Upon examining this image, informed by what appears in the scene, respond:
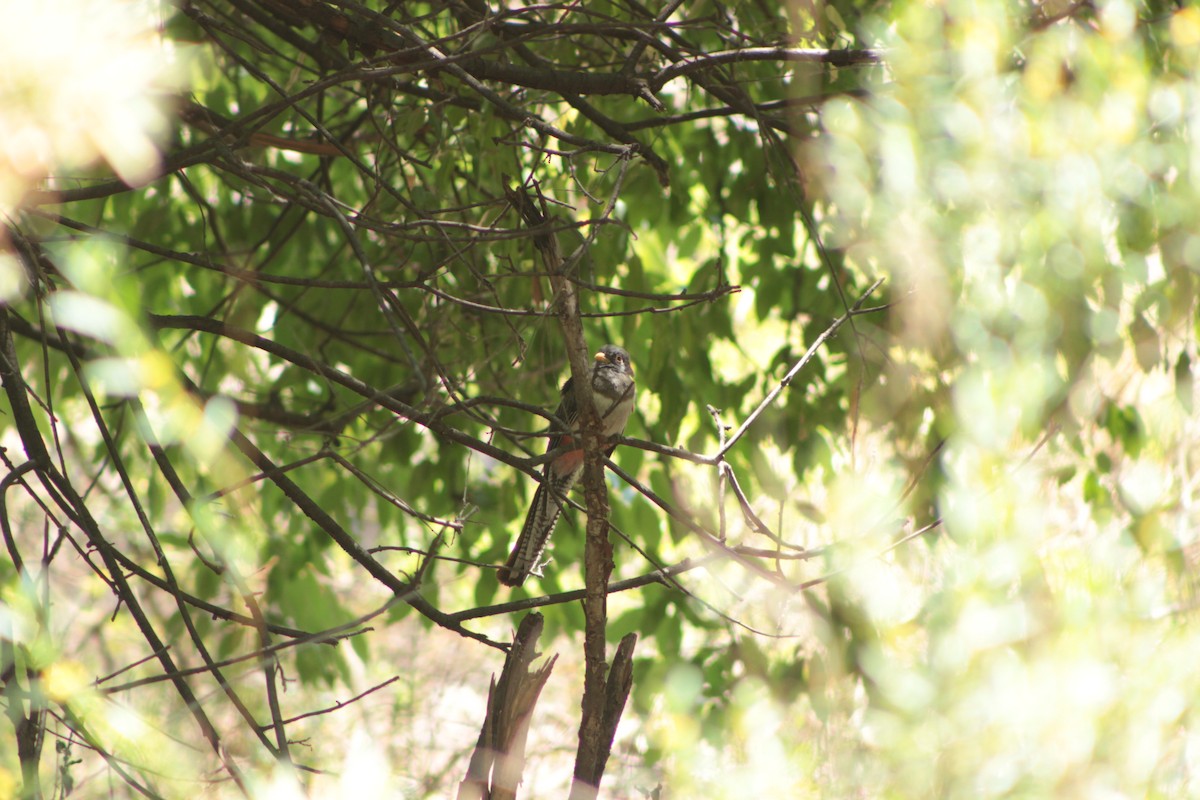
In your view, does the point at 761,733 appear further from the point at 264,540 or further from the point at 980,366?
the point at 264,540

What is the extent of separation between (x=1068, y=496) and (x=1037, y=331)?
7.79 feet

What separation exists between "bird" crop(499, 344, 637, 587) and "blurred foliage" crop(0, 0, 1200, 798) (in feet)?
0.52

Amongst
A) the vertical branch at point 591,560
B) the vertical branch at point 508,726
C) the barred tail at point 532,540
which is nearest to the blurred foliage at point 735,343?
the vertical branch at point 591,560

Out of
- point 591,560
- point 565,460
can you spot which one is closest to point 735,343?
point 565,460

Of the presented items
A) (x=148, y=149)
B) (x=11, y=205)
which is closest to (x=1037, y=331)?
(x=148, y=149)

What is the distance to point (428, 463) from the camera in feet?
15.2

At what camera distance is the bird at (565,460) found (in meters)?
3.16

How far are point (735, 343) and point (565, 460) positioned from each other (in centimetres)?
91

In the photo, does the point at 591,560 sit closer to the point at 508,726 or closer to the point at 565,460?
the point at 508,726

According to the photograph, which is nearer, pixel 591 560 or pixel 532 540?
pixel 591 560

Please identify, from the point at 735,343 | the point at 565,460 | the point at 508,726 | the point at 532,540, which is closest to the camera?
the point at 508,726

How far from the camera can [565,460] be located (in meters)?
3.90

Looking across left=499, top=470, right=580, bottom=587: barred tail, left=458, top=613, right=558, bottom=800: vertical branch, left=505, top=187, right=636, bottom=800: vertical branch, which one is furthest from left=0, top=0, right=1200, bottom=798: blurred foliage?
left=499, top=470, right=580, bottom=587: barred tail

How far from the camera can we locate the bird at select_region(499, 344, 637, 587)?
3162mm
